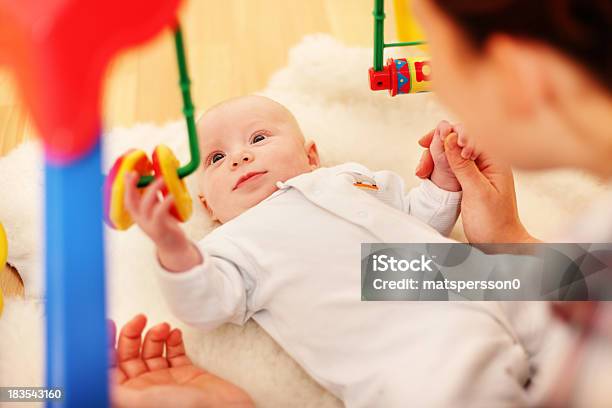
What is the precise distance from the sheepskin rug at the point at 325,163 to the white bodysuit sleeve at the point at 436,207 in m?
0.06

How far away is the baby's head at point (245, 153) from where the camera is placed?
920 millimetres

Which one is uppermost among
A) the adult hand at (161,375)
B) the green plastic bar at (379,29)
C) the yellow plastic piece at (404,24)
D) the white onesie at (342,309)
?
the yellow plastic piece at (404,24)

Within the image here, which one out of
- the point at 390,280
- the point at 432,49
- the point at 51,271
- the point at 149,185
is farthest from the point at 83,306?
the point at 390,280

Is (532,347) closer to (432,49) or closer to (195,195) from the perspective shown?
(432,49)

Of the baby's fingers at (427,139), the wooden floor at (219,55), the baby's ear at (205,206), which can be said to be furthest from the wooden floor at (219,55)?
the baby's fingers at (427,139)

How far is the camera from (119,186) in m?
0.61

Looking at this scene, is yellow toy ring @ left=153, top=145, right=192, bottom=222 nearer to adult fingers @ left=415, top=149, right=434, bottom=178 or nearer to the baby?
the baby

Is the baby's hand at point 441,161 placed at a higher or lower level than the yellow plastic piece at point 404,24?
lower

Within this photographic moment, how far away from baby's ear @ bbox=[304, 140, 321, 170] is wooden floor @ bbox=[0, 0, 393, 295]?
0.42m

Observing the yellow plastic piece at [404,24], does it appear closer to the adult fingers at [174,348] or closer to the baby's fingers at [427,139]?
the baby's fingers at [427,139]

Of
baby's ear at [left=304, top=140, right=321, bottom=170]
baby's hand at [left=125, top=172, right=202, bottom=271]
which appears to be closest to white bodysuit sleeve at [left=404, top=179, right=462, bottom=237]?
baby's ear at [left=304, top=140, right=321, bottom=170]

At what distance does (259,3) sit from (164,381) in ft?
3.72

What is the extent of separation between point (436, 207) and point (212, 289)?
320mm

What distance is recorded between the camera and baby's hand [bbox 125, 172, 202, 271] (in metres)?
0.62
